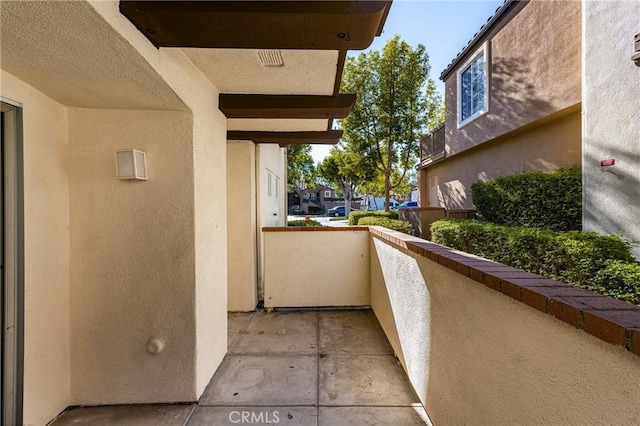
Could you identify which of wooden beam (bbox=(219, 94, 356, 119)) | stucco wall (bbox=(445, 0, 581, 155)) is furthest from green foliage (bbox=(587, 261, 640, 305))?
stucco wall (bbox=(445, 0, 581, 155))

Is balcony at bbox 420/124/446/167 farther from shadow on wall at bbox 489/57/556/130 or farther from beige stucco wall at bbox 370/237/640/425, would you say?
beige stucco wall at bbox 370/237/640/425

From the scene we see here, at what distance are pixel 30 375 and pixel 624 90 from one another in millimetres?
7562

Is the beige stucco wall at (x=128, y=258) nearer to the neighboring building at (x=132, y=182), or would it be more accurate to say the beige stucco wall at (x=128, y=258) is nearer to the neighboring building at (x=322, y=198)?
the neighboring building at (x=132, y=182)

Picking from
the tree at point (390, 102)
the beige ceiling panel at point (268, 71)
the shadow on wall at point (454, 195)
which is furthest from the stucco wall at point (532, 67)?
the beige ceiling panel at point (268, 71)

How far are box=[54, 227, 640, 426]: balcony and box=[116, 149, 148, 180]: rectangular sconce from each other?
2070mm

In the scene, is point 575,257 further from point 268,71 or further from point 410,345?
point 268,71

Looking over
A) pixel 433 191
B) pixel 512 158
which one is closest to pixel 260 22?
pixel 512 158

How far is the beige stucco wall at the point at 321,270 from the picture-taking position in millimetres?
4656

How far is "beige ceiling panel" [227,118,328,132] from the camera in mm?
3688

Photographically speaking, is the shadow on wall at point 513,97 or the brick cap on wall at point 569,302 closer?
the brick cap on wall at point 569,302

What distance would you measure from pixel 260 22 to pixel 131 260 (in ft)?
7.29

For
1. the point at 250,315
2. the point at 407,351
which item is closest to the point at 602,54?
the point at 407,351

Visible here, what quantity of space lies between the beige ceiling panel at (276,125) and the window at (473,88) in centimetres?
687

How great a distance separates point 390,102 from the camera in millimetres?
11078
